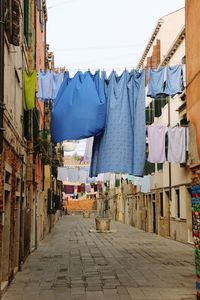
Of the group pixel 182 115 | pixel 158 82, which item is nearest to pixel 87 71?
pixel 158 82

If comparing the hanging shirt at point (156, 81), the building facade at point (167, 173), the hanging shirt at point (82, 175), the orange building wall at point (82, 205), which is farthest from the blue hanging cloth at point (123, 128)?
the orange building wall at point (82, 205)

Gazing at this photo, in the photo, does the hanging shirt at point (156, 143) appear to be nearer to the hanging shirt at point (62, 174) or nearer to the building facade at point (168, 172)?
the building facade at point (168, 172)

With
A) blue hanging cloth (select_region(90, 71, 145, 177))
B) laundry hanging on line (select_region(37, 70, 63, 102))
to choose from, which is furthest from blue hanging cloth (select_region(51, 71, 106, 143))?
laundry hanging on line (select_region(37, 70, 63, 102))

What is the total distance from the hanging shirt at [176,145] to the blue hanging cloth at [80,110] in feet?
20.3

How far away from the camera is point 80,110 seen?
1228cm

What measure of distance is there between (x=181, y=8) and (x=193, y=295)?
925 inches

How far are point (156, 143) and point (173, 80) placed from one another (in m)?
4.30

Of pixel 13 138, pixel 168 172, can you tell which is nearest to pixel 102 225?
pixel 168 172

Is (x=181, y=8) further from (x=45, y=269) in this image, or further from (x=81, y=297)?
(x=81, y=297)

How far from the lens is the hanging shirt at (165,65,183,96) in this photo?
44.2 feet

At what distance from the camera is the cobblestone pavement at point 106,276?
9.38 metres

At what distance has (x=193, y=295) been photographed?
922 cm

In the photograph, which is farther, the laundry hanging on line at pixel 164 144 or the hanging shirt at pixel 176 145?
the hanging shirt at pixel 176 145

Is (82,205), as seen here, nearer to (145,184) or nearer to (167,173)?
Answer: (145,184)
